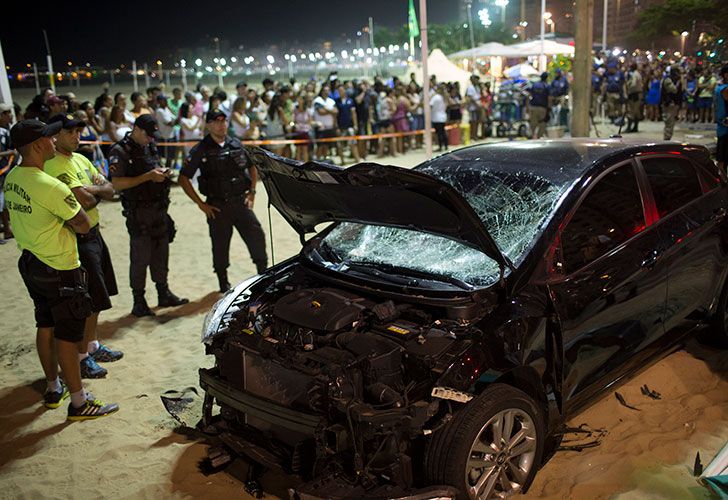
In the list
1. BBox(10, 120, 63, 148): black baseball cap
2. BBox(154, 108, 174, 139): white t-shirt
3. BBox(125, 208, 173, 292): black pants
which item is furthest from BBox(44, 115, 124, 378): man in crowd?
BBox(154, 108, 174, 139): white t-shirt

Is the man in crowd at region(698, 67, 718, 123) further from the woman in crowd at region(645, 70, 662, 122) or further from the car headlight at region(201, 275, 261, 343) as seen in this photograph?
the car headlight at region(201, 275, 261, 343)

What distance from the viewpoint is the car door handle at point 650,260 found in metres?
3.69

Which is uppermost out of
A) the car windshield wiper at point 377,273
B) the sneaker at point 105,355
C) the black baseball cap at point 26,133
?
the black baseball cap at point 26,133

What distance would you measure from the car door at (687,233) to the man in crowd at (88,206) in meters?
3.88

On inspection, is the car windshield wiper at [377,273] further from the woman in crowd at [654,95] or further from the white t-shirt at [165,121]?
the woman in crowd at [654,95]

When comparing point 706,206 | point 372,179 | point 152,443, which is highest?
point 372,179

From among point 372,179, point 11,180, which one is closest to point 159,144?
point 11,180

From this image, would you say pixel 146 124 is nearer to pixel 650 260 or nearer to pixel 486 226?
pixel 486 226

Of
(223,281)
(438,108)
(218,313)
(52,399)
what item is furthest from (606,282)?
(438,108)

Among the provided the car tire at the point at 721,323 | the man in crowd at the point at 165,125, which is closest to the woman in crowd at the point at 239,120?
the man in crowd at the point at 165,125

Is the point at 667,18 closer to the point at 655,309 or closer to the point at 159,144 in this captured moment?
the point at 159,144

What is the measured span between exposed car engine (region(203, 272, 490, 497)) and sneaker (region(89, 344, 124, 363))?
2.16m

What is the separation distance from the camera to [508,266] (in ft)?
10.6

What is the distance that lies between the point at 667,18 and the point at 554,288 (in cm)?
5311
